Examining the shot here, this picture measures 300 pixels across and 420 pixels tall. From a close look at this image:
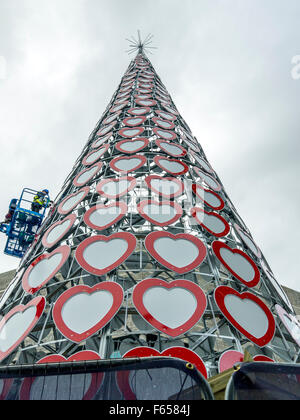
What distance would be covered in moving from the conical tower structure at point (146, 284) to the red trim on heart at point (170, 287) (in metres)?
0.02

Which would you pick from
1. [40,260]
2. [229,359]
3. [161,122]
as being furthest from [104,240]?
[161,122]

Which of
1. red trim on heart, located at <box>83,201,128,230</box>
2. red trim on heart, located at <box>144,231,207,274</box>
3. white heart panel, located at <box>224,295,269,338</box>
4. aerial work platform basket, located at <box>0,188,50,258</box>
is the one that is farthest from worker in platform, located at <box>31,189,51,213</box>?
white heart panel, located at <box>224,295,269,338</box>

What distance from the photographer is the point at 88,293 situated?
762 centimetres

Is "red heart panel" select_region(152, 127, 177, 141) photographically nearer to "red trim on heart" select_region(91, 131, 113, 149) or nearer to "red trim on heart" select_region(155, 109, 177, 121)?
"red trim on heart" select_region(91, 131, 113, 149)

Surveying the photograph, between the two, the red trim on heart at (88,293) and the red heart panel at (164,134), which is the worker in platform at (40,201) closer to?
the red heart panel at (164,134)

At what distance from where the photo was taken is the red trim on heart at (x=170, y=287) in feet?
22.2

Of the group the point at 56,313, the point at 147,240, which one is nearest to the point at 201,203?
the point at 147,240

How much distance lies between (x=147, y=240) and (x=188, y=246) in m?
1.10

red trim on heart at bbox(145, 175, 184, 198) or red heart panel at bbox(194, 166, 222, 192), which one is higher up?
red heart panel at bbox(194, 166, 222, 192)

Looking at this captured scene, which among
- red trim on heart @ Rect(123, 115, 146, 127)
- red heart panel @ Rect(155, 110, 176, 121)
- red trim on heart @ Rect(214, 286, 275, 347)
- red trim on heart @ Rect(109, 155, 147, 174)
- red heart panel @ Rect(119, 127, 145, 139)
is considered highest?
red heart panel @ Rect(155, 110, 176, 121)

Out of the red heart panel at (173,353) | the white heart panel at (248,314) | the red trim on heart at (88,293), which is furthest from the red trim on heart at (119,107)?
the red heart panel at (173,353)

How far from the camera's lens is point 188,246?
8930 millimetres

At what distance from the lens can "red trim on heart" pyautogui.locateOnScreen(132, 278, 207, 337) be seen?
6.76 metres

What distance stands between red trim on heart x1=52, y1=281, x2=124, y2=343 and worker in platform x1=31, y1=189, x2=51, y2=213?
38.7 feet
